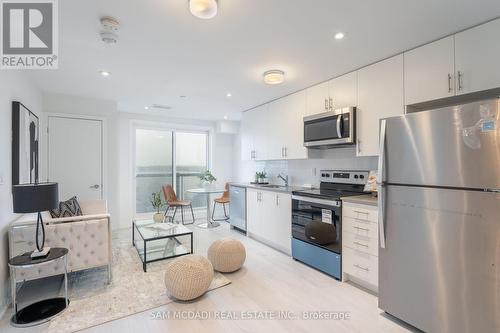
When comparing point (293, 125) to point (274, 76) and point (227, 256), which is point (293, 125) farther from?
point (227, 256)

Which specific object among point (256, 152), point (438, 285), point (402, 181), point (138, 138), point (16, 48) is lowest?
point (438, 285)

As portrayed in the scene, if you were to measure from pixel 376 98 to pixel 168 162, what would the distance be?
15.1 feet

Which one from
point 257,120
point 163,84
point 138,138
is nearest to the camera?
point 163,84

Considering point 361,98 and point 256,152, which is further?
point 256,152

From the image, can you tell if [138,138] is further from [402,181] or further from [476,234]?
[476,234]

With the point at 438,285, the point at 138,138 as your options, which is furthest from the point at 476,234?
the point at 138,138

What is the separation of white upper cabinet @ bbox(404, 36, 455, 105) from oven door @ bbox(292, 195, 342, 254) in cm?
136

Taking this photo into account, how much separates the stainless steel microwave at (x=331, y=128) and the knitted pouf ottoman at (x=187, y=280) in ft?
6.91

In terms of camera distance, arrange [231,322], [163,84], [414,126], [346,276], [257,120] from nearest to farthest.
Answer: [414,126]
[231,322]
[346,276]
[163,84]
[257,120]

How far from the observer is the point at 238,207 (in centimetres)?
470

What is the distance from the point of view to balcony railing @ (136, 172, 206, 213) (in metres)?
5.44

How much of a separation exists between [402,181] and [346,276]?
1.37 metres

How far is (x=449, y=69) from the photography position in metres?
2.10

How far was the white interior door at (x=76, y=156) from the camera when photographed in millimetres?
3938
